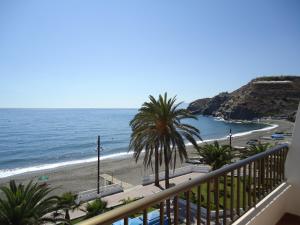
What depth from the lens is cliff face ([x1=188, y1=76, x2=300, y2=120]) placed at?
127188mm

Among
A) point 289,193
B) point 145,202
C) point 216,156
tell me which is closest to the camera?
point 145,202

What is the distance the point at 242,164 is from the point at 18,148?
207ft

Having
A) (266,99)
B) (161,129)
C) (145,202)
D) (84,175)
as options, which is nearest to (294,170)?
(145,202)

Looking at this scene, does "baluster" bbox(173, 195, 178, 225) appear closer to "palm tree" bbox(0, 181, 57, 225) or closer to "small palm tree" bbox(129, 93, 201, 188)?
"palm tree" bbox(0, 181, 57, 225)

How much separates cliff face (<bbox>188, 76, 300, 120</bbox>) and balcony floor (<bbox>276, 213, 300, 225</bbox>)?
130m

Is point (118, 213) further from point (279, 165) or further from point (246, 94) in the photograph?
point (246, 94)

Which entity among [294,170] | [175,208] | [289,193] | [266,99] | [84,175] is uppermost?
[266,99]

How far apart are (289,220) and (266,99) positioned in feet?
449

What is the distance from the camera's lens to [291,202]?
4613 millimetres

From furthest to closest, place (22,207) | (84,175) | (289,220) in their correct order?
(84,175), (22,207), (289,220)

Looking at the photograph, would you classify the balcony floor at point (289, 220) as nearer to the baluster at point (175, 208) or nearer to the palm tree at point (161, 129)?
the baluster at point (175, 208)

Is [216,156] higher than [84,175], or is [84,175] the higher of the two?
[216,156]

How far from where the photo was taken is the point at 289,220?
4.48 m

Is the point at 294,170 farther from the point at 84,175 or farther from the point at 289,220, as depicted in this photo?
the point at 84,175
